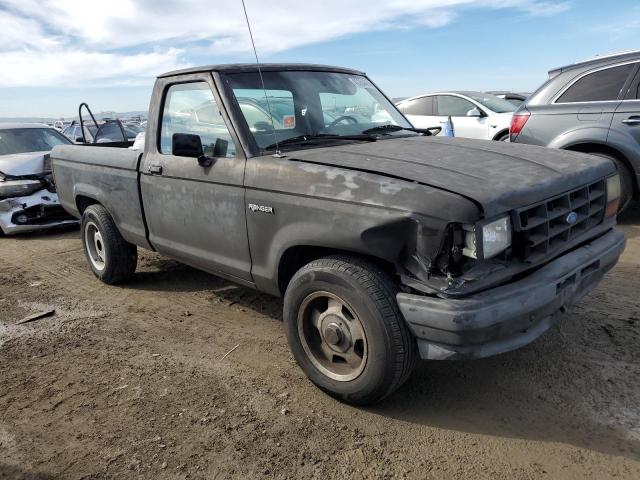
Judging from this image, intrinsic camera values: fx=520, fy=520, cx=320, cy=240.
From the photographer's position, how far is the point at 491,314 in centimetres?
234

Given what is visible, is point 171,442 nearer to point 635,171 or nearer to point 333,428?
point 333,428

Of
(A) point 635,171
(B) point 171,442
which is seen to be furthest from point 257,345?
(A) point 635,171

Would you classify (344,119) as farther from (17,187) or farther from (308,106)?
(17,187)

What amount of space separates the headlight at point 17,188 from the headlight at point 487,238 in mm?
7035

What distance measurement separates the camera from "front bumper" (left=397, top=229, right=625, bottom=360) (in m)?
2.34

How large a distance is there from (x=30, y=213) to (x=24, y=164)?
780 millimetres

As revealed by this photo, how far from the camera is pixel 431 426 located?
8.95 ft

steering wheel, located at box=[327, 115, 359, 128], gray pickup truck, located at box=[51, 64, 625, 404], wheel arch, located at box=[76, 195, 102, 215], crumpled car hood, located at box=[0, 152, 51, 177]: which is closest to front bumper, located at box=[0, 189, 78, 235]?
crumpled car hood, located at box=[0, 152, 51, 177]

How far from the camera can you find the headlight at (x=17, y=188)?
7.32 m

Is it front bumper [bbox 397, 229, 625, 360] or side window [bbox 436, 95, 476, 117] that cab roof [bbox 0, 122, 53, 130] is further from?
front bumper [bbox 397, 229, 625, 360]

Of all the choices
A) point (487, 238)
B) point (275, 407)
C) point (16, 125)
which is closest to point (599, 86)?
point (487, 238)

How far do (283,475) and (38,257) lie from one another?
5.18 meters

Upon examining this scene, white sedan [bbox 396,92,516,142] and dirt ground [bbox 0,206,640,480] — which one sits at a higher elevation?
white sedan [bbox 396,92,516,142]

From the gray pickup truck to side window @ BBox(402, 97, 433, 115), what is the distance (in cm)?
616
